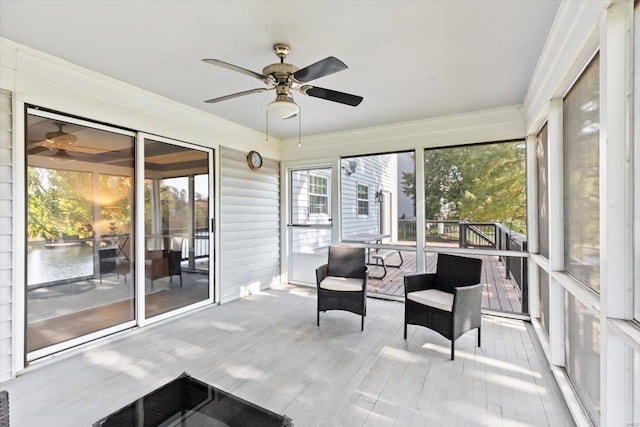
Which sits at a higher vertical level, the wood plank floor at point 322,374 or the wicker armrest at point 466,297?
the wicker armrest at point 466,297

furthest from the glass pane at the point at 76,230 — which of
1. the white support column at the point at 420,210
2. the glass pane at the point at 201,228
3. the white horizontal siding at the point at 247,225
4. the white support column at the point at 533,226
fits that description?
the white support column at the point at 533,226

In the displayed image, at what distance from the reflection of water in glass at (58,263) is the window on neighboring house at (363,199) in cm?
458

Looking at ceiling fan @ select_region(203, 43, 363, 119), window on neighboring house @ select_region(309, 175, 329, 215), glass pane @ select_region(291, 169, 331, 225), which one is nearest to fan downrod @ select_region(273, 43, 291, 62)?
ceiling fan @ select_region(203, 43, 363, 119)

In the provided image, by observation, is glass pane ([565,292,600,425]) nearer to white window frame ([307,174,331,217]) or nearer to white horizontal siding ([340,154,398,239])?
white horizontal siding ([340,154,398,239])

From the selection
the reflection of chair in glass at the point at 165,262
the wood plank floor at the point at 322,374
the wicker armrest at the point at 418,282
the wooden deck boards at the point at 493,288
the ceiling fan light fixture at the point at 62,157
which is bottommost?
the wood plank floor at the point at 322,374

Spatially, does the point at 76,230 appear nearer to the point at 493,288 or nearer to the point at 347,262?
the point at 347,262

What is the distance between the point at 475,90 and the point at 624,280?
2.71 metres

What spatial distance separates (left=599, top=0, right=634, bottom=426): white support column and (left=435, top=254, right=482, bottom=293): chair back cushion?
1.76 m

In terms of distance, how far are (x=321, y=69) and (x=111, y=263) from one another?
9.98ft

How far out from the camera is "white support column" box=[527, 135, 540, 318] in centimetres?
363

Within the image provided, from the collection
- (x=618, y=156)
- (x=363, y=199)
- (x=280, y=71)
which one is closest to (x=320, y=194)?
(x=363, y=199)

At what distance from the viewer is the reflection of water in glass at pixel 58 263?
2733 millimetres

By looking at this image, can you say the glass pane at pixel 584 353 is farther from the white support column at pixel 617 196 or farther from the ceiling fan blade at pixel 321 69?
the ceiling fan blade at pixel 321 69

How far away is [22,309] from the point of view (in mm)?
2605
